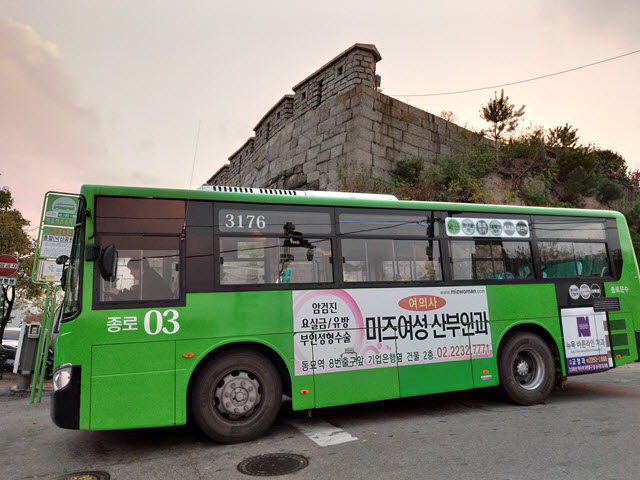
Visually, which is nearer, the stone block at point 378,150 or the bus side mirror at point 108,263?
the bus side mirror at point 108,263

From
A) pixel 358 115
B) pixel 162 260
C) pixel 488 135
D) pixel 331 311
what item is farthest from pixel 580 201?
pixel 162 260

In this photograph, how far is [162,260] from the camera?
513cm

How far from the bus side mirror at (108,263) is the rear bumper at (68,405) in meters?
1.01

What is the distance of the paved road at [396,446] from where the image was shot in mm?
4195

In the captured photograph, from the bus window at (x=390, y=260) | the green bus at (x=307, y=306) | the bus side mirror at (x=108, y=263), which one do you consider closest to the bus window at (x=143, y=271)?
the green bus at (x=307, y=306)

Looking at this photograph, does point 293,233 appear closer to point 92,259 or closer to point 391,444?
point 92,259

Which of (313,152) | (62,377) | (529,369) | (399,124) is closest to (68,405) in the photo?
(62,377)

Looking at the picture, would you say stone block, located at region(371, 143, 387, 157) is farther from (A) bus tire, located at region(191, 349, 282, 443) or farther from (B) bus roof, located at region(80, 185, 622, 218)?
(A) bus tire, located at region(191, 349, 282, 443)

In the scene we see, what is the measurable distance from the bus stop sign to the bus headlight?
306 inches

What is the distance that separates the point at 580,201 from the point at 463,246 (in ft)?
65.5

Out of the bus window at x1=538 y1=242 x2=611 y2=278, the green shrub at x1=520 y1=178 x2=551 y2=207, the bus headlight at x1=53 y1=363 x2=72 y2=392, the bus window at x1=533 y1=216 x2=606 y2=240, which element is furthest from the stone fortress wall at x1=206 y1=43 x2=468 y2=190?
the bus headlight at x1=53 y1=363 x2=72 y2=392

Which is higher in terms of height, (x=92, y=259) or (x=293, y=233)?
(x=293, y=233)

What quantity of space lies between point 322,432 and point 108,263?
320 cm

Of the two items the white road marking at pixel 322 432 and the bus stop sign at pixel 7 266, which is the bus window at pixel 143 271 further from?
the bus stop sign at pixel 7 266
